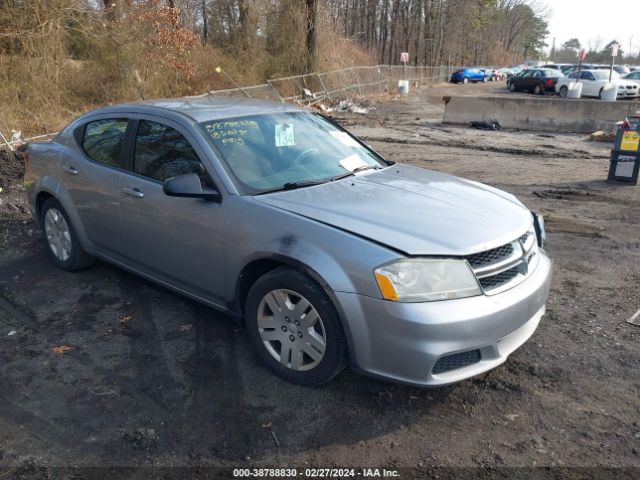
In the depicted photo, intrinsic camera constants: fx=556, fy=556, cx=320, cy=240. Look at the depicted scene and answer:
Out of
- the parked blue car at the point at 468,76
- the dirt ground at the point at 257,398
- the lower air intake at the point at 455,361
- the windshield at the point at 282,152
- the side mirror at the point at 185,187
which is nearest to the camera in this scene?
the dirt ground at the point at 257,398

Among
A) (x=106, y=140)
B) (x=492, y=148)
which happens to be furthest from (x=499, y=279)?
(x=492, y=148)

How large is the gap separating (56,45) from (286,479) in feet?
47.8

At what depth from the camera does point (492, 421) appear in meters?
3.17

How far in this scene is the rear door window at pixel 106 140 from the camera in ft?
15.0

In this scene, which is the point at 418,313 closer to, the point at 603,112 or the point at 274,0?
the point at 603,112

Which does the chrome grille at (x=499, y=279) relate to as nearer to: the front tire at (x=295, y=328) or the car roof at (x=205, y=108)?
the front tire at (x=295, y=328)

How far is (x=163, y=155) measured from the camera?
420cm

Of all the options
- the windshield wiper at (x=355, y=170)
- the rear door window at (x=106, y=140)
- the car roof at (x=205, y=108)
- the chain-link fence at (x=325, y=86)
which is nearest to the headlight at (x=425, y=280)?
the windshield wiper at (x=355, y=170)

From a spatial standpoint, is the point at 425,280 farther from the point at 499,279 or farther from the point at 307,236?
the point at 307,236

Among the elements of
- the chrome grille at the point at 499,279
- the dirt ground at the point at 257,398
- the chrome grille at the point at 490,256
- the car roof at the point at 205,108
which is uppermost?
the car roof at the point at 205,108

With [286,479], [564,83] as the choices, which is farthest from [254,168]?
[564,83]

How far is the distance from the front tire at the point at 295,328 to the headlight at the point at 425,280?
384 mm

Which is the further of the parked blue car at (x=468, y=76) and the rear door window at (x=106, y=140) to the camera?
the parked blue car at (x=468, y=76)

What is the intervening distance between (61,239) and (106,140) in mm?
1233
